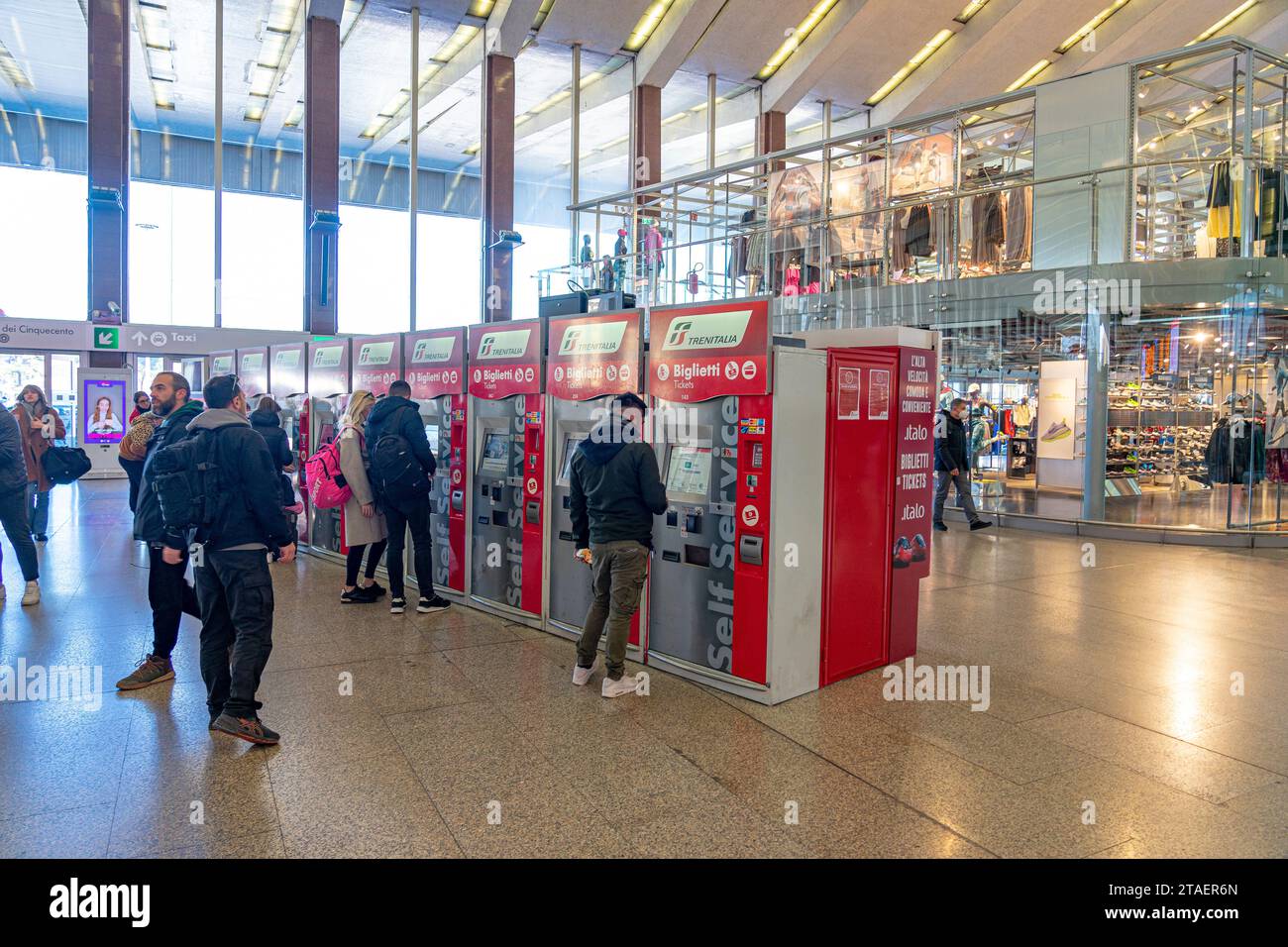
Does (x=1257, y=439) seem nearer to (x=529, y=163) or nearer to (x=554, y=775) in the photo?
(x=554, y=775)

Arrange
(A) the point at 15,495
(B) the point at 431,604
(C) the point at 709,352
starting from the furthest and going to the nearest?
1. (B) the point at 431,604
2. (A) the point at 15,495
3. (C) the point at 709,352

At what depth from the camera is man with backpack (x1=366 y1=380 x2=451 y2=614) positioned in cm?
630

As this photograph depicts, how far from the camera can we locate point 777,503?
14.8 ft

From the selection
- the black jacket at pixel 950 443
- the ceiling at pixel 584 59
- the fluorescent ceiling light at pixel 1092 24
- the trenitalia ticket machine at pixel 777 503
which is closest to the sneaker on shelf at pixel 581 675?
the trenitalia ticket machine at pixel 777 503

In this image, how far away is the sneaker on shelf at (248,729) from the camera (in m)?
3.87

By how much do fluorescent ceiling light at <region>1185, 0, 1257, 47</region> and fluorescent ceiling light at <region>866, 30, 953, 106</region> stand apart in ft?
15.9

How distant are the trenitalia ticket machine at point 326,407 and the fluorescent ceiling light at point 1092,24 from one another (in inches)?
697

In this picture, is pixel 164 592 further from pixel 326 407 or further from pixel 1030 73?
pixel 1030 73

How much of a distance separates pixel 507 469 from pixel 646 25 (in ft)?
50.0

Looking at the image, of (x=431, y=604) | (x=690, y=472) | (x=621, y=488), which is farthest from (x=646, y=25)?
(x=621, y=488)

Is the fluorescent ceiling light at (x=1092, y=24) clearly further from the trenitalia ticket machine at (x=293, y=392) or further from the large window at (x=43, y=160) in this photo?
the large window at (x=43, y=160)

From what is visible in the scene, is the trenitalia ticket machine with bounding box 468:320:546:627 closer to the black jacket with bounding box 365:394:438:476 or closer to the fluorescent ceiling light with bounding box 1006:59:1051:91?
the black jacket with bounding box 365:394:438:476

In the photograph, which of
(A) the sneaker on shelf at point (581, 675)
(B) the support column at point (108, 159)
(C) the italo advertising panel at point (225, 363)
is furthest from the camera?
(B) the support column at point (108, 159)
